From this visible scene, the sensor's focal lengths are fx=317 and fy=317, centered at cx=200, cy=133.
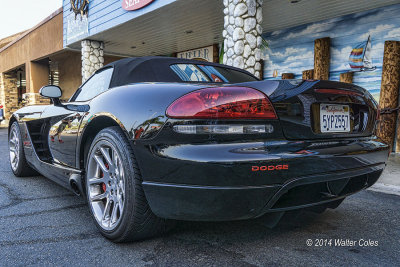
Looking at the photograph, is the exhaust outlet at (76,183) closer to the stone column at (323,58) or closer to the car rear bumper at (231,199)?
the car rear bumper at (231,199)

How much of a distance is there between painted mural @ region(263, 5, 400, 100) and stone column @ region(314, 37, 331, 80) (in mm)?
119

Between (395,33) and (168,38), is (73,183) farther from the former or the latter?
(168,38)

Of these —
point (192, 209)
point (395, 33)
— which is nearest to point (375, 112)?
point (192, 209)

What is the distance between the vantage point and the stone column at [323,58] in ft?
25.0

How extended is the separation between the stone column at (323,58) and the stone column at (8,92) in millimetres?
19475

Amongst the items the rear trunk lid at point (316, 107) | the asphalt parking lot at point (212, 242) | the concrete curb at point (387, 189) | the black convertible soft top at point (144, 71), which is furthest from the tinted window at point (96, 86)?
the concrete curb at point (387, 189)

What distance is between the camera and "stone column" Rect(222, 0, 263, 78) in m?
5.64

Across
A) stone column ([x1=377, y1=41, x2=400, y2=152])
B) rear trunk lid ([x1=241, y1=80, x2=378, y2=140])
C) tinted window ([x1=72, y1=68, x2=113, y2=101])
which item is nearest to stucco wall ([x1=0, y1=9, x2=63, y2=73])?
tinted window ([x1=72, y1=68, x2=113, y2=101])

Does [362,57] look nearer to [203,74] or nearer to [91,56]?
[203,74]

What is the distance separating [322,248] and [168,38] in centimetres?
937

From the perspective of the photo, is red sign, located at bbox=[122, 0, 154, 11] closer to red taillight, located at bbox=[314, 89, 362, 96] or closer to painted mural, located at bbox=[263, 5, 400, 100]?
painted mural, located at bbox=[263, 5, 400, 100]

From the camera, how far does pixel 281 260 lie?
5.66 ft

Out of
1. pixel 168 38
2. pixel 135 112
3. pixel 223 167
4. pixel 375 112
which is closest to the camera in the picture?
pixel 223 167

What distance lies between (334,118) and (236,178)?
31.3 inches
